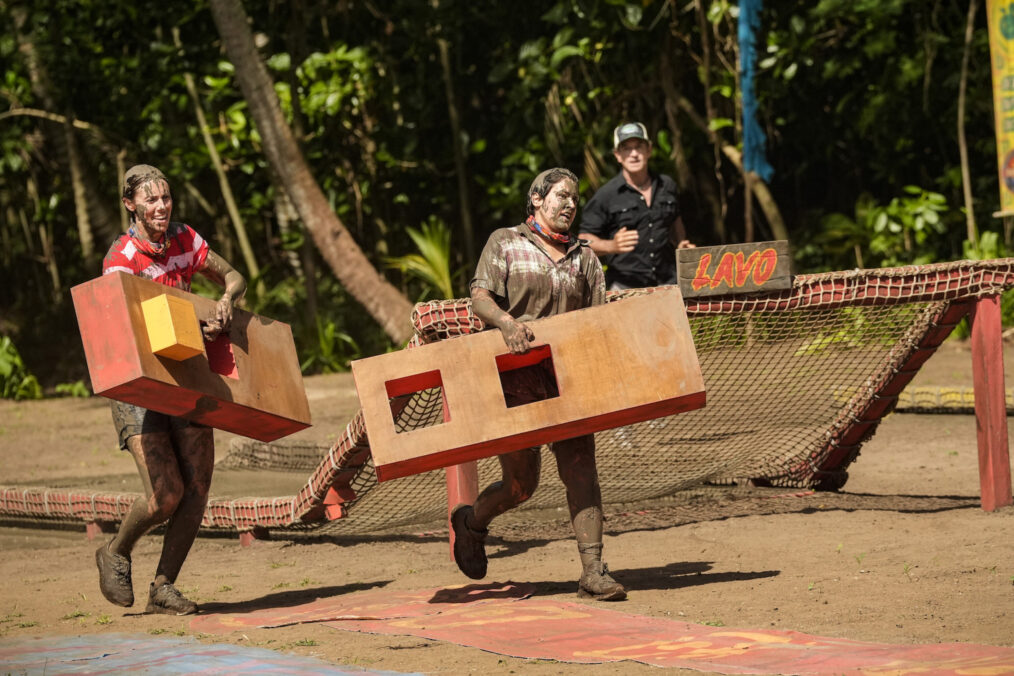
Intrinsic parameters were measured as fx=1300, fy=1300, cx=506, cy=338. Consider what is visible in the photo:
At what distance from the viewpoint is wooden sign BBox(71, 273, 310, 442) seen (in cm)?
493

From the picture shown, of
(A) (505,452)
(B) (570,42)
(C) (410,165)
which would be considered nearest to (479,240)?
(C) (410,165)

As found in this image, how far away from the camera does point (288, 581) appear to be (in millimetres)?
6512

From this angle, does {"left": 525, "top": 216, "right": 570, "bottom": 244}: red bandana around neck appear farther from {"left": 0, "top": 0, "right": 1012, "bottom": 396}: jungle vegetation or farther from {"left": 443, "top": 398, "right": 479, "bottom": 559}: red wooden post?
{"left": 0, "top": 0, "right": 1012, "bottom": 396}: jungle vegetation

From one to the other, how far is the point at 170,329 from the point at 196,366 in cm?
25

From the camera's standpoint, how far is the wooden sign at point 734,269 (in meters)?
6.45

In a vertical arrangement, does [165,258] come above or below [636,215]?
above

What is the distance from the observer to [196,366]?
5.15 meters

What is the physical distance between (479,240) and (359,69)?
141 inches

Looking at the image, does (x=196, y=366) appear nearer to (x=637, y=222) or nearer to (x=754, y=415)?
(x=754, y=415)

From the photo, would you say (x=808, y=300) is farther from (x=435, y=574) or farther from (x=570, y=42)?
(x=570, y=42)

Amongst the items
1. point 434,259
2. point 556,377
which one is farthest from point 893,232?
point 556,377

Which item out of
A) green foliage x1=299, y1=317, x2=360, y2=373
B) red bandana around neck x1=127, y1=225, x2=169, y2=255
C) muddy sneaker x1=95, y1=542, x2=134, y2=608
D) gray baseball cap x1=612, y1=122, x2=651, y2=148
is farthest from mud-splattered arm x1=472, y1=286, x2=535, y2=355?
green foliage x1=299, y1=317, x2=360, y2=373

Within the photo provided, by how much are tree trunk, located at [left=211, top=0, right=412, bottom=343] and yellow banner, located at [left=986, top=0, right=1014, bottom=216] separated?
20.0ft

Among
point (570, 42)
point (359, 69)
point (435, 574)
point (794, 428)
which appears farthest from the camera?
point (359, 69)
